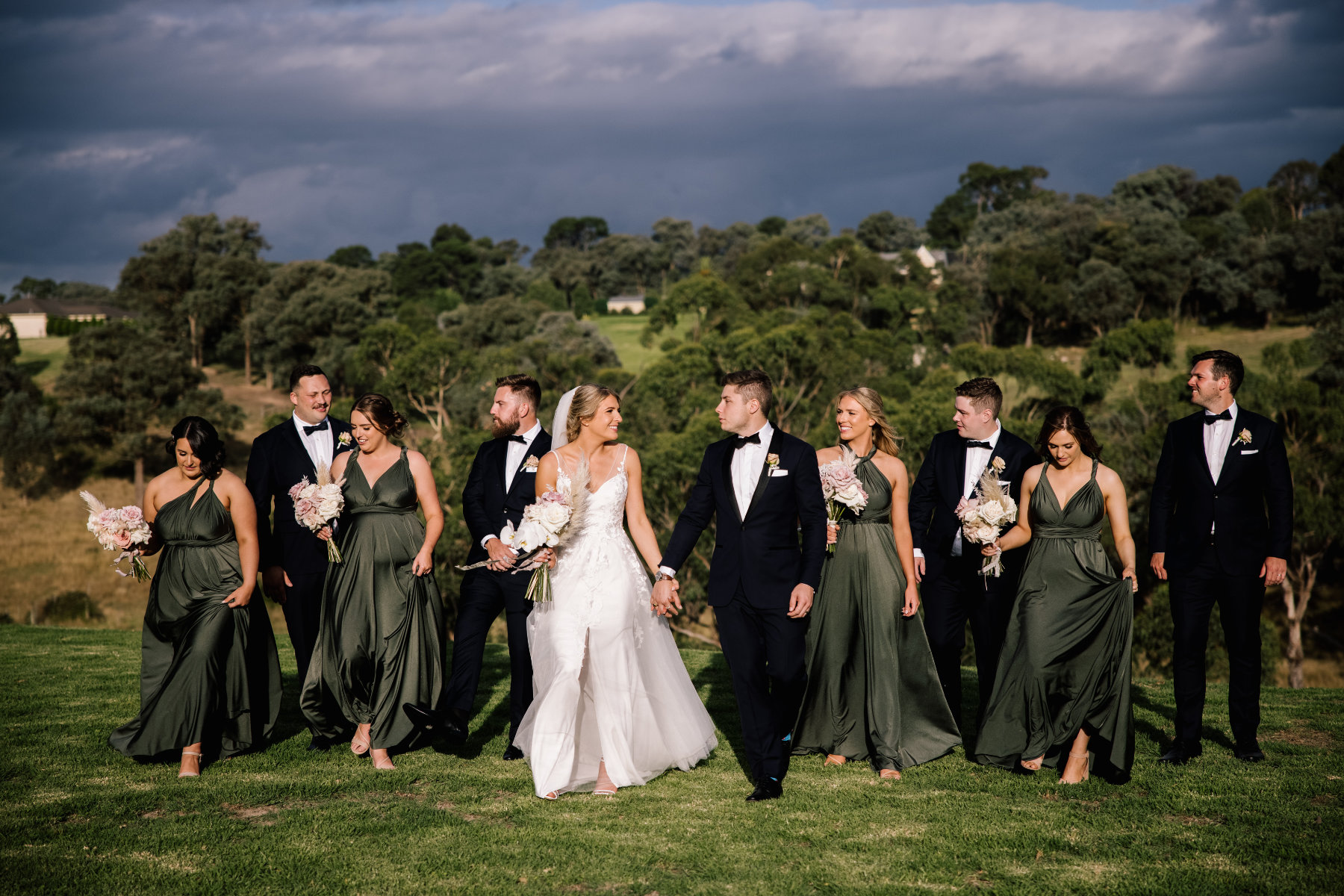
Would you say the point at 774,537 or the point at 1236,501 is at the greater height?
the point at 1236,501

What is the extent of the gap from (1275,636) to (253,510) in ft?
79.5

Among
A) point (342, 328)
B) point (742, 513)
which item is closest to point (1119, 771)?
point (742, 513)

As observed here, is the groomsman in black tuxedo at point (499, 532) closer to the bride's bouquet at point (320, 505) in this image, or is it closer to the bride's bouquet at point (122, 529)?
the bride's bouquet at point (320, 505)

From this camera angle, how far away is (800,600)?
5.48 meters

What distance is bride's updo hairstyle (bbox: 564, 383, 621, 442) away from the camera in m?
5.84

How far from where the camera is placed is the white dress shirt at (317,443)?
7.09m

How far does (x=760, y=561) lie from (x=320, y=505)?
2776 millimetres

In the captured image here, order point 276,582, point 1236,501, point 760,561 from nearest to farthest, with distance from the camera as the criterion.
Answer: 1. point 760,561
2. point 1236,501
3. point 276,582

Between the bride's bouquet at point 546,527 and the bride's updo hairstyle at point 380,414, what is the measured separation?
1.15 m

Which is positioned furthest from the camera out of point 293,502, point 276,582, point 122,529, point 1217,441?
point 276,582

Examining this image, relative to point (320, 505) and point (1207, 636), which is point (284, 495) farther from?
point (1207, 636)

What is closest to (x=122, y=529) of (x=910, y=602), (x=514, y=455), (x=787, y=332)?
(x=514, y=455)

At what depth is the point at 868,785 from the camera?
600cm

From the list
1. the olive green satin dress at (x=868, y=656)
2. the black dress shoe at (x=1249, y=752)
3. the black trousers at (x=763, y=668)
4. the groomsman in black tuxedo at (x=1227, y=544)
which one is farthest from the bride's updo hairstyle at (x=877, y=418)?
the black dress shoe at (x=1249, y=752)
